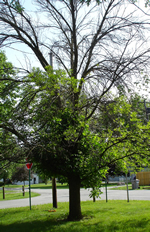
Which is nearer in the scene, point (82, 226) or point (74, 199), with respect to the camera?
point (82, 226)

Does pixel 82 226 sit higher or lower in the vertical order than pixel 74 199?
lower

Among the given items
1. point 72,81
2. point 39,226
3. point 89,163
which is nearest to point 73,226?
point 39,226

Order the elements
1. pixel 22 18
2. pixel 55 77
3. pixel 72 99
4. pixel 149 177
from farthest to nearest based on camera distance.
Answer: pixel 149 177 < pixel 22 18 < pixel 72 99 < pixel 55 77

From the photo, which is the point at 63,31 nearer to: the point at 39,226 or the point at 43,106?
the point at 43,106

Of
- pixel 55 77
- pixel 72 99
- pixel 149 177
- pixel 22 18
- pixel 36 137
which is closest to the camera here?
pixel 55 77

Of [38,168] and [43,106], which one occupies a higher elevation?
[43,106]

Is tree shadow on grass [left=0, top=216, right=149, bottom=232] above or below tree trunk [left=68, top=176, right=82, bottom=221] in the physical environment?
below

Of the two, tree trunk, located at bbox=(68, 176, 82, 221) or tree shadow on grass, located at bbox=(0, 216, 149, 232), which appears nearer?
tree shadow on grass, located at bbox=(0, 216, 149, 232)

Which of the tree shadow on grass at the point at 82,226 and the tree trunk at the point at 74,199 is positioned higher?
the tree trunk at the point at 74,199

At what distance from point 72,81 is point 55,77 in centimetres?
54

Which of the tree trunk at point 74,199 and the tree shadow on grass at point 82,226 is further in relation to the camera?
the tree trunk at point 74,199

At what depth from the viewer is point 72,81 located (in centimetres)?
788

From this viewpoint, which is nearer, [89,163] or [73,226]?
[73,226]

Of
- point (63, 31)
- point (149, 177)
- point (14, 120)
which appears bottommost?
point (149, 177)
